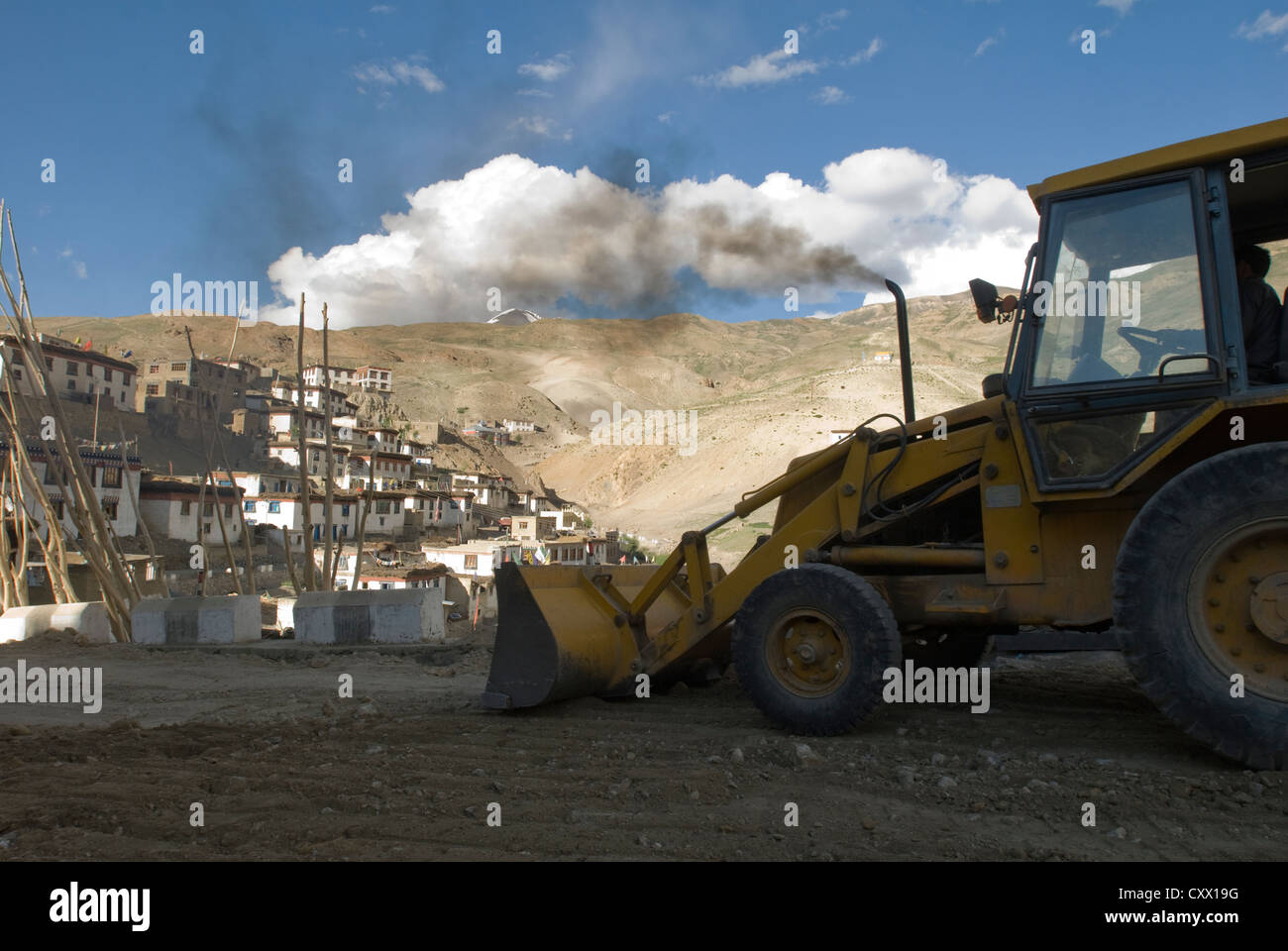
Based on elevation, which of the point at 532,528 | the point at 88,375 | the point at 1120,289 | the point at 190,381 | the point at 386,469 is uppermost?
the point at 190,381

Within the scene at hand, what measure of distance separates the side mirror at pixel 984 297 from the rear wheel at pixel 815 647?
1.83m

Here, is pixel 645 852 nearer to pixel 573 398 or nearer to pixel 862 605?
pixel 862 605

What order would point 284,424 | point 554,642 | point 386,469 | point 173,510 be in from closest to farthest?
point 554,642 < point 173,510 < point 386,469 < point 284,424

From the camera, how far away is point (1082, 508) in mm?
5012

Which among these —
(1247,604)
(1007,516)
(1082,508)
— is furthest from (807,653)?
(1247,604)

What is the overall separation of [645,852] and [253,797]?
1976 millimetres

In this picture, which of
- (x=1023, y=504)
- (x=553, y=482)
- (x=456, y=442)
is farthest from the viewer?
(x=456, y=442)

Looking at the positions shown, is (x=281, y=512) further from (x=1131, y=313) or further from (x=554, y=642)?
(x=1131, y=313)

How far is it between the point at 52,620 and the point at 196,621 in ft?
8.73

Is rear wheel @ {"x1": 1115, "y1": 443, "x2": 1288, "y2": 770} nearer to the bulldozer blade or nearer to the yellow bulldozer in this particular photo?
the yellow bulldozer

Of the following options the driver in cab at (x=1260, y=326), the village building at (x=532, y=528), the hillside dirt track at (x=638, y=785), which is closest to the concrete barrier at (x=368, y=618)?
the hillside dirt track at (x=638, y=785)
